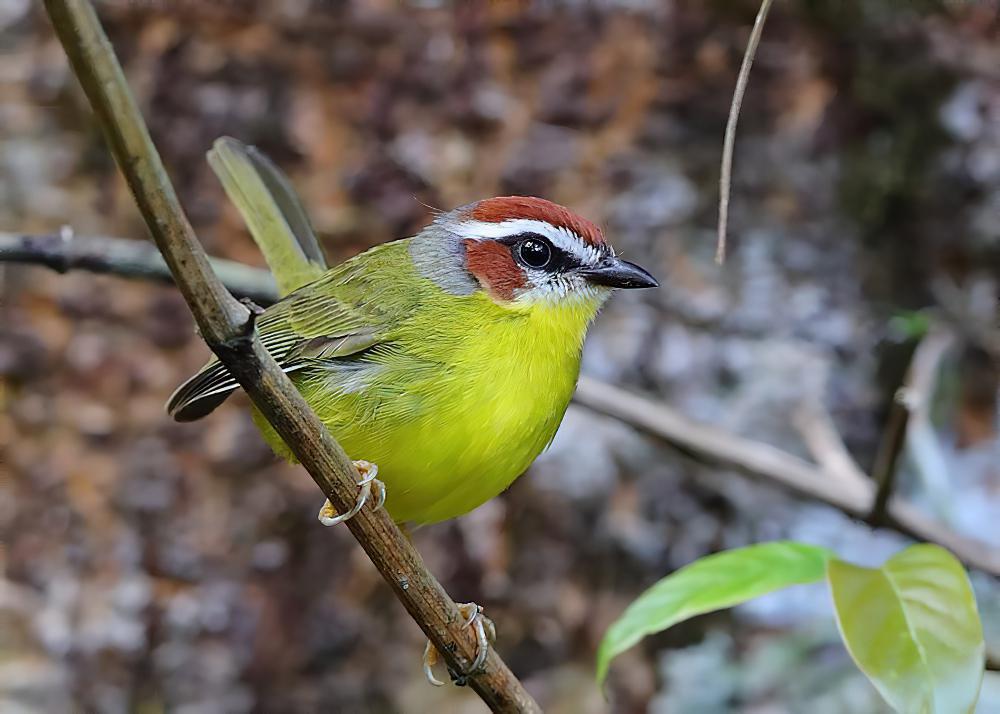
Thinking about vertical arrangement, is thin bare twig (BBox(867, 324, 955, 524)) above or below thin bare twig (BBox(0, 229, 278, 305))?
below

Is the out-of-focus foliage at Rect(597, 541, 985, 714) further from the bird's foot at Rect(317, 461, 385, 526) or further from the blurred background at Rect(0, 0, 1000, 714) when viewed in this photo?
the blurred background at Rect(0, 0, 1000, 714)

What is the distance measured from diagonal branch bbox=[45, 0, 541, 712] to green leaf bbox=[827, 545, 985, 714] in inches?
24.5

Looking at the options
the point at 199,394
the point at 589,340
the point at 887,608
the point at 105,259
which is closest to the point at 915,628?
the point at 887,608

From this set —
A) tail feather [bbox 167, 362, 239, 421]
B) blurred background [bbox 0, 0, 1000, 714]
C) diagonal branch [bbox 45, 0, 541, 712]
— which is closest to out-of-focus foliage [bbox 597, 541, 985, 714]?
diagonal branch [bbox 45, 0, 541, 712]

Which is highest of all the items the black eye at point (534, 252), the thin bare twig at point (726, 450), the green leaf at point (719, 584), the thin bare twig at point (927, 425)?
the black eye at point (534, 252)

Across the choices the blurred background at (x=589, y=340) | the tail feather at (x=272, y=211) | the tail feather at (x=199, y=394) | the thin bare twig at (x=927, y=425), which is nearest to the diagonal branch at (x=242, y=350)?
the tail feather at (x=199, y=394)

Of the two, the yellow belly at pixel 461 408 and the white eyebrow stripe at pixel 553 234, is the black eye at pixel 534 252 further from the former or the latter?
the yellow belly at pixel 461 408

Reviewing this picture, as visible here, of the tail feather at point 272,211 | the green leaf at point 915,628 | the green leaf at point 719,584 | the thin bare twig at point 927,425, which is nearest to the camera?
the green leaf at point 915,628

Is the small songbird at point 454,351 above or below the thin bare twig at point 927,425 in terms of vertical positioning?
above

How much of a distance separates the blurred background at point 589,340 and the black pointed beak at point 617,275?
6.90ft

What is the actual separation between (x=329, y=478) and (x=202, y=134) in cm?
325

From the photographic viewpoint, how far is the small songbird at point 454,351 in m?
1.84

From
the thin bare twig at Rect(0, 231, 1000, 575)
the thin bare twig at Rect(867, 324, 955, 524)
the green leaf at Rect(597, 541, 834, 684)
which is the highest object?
the green leaf at Rect(597, 541, 834, 684)

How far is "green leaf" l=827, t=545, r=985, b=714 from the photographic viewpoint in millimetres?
1588
